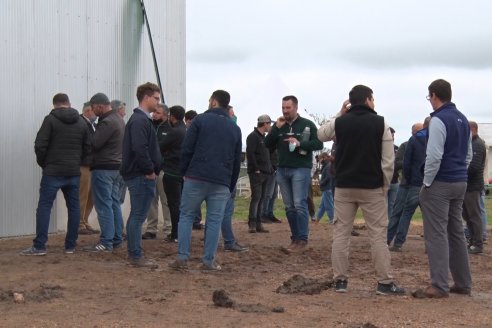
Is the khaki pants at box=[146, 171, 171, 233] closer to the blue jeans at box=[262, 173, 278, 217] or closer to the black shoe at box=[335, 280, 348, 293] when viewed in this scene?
the blue jeans at box=[262, 173, 278, 217]

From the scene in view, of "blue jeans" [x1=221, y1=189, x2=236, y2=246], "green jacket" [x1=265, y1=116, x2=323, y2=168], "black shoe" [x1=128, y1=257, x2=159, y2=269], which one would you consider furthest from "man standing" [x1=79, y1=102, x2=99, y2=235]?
"black shoe" [x1=128, y1=257, x2=159, y2=269]

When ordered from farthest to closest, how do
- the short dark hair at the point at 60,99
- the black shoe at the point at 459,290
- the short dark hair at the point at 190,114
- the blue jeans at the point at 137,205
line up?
the short dark hair at the point at 190,114, the short dark hair at the point at 60,99, the blue jeans at the point at 137,205, the black shoe at the point at 459,290

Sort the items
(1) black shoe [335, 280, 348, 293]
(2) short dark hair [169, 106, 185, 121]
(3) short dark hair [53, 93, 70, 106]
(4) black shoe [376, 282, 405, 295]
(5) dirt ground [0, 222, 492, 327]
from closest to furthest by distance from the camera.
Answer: (5) dirt ground [0, 222, 492, 327]
(4) black shoe [376, 282, 405, 295]
(1) black shoe [335, 280, 348, 293]
(3) short dark hair [53, 93, 70, 106]
(2) short dark hair [169, 106, 185, 121]

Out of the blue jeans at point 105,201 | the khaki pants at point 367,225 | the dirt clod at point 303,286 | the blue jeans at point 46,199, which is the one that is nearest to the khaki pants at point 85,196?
the blue jeans at point 105,201

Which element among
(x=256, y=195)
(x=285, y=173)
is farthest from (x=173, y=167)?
(x=256, y=195)

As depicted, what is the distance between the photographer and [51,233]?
12.7m

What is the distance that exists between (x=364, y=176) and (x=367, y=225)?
464 millimetres

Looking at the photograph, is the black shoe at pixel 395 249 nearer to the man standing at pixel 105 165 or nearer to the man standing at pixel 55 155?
the man standing at pixel 105 165

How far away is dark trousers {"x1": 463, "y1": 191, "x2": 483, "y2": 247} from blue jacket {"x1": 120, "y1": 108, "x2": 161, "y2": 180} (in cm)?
456

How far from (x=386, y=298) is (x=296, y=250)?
3.44 metres

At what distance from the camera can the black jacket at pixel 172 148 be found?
11531 millimetres

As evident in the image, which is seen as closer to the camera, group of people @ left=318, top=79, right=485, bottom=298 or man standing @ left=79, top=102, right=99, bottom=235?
group of people @ left=318, top=79, right=485, bottom=298

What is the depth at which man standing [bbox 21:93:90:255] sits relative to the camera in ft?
32.1

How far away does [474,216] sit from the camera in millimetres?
11539
